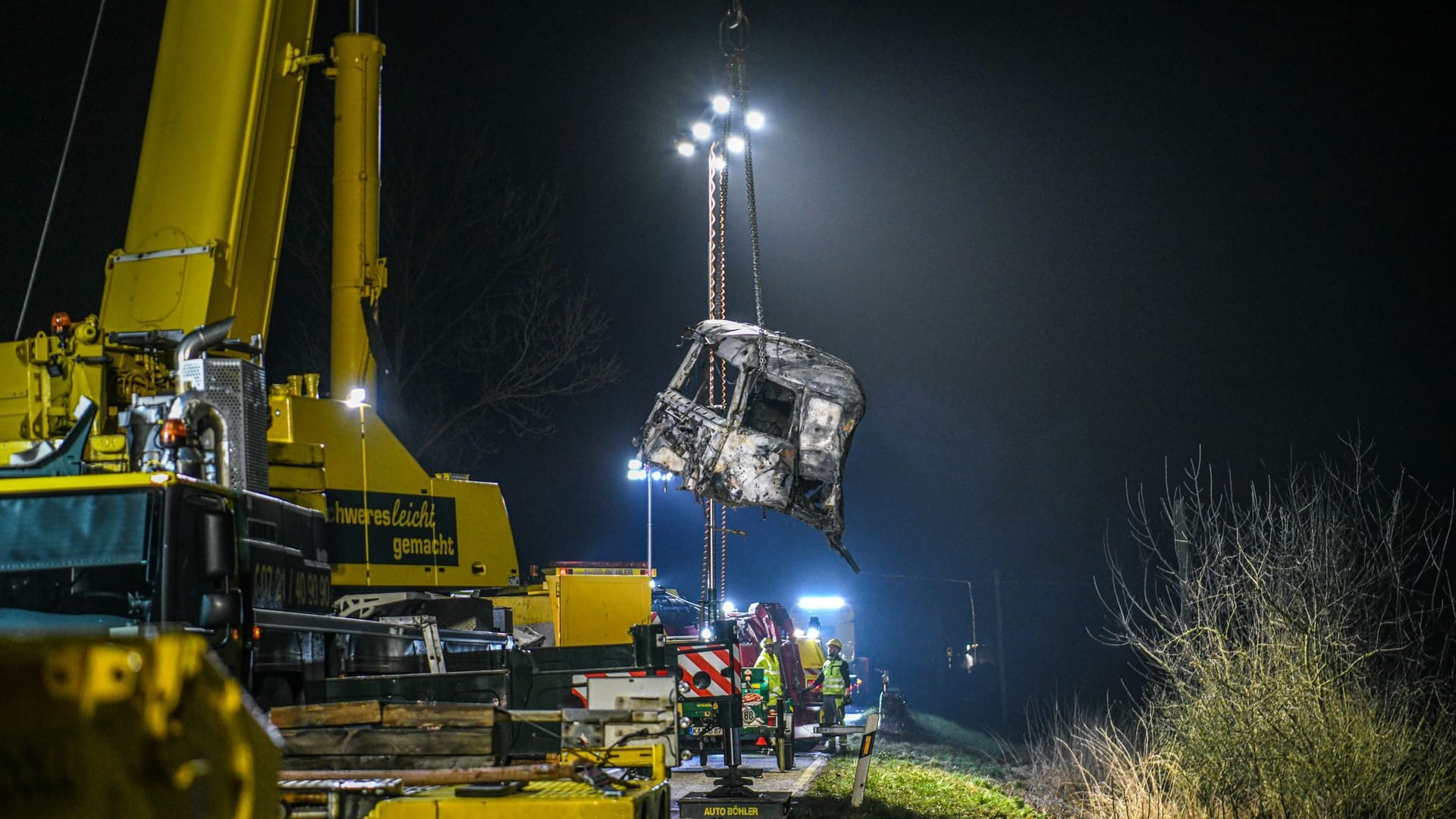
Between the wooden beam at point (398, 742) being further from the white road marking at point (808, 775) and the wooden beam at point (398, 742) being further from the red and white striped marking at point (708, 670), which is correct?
the white road marking at point (808, 775)

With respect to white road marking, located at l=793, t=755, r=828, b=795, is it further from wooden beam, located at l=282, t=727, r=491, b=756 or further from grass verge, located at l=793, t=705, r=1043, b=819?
wooden beam, located at l=282, t=727, r=491, b=756

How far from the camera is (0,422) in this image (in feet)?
→ 27.1

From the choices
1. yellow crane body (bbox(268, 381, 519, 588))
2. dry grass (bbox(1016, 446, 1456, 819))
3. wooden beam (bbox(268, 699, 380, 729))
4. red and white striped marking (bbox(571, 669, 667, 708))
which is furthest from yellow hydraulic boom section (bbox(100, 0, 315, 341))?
dry grass (bbox(1016, 446, 1456, 819))

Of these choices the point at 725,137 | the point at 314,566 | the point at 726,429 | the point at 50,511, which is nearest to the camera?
the point at 50,511

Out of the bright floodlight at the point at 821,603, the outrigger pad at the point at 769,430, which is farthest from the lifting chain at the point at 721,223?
the bright floodlight at the point at 821,603

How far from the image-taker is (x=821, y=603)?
110ft

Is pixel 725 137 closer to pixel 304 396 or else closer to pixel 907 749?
pixel 304 396

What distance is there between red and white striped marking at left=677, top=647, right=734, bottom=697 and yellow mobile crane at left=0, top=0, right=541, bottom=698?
2.19 m

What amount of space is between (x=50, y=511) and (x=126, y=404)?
2448mm

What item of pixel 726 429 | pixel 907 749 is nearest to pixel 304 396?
pixel 726 429

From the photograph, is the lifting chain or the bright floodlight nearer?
the lifting chain

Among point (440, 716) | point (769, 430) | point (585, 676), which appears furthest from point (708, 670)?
point (440, 716)

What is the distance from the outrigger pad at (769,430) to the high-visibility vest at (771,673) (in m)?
5.00

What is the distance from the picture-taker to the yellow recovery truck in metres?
2.07
